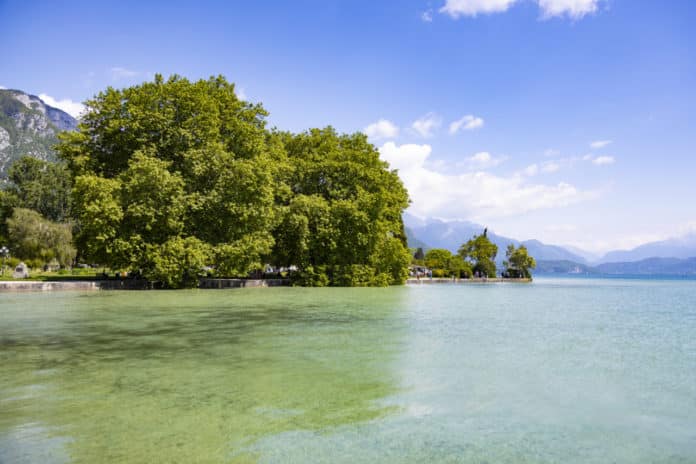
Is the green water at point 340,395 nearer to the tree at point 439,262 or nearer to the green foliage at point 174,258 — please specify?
the green foliage at point 174,258

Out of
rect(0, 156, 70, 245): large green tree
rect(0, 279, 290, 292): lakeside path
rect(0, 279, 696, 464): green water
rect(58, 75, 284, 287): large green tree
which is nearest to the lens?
rect(0, 279, 696, 464): green water

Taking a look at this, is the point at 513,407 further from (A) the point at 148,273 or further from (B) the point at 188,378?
(A) the point at 148,273

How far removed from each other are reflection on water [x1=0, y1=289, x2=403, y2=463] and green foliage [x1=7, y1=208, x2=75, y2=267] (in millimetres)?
38776

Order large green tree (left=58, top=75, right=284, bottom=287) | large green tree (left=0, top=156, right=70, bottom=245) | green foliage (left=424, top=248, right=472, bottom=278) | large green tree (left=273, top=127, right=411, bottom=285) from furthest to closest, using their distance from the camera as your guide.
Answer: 1. green foliage (left=424, top=248, right=472, bottom=278)
2. large green tree (left=0, top=156, right=70, bottom=245)
3. large green tree (left=273, top=127, right=411, bottom=285)
4. large green tree (left=58, top=75, right=284, bottom=287)

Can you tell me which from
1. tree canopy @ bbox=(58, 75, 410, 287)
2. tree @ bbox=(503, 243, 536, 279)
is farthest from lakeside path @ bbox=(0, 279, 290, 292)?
tree @ bbox=(503, 243, 536, 279)

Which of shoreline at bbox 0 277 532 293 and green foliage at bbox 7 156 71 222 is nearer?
shoreline at bbox 0 277 532 293

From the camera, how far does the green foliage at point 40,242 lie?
49.7 meters

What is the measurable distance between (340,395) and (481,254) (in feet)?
278

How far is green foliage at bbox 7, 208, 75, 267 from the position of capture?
163 ft

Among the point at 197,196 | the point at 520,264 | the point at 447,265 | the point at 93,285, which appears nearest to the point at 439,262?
the point at 447,265

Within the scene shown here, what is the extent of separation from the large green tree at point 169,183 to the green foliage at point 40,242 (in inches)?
737

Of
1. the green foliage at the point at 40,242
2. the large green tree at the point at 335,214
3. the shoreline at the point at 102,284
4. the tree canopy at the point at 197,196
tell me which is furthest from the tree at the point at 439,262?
the green foliage at the point at 40,242

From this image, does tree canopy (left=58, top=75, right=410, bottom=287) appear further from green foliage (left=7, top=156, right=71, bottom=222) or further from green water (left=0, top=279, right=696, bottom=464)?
green foliage (left=7, top=156, right=71, bottom=222)

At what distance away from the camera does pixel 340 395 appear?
690 cm
